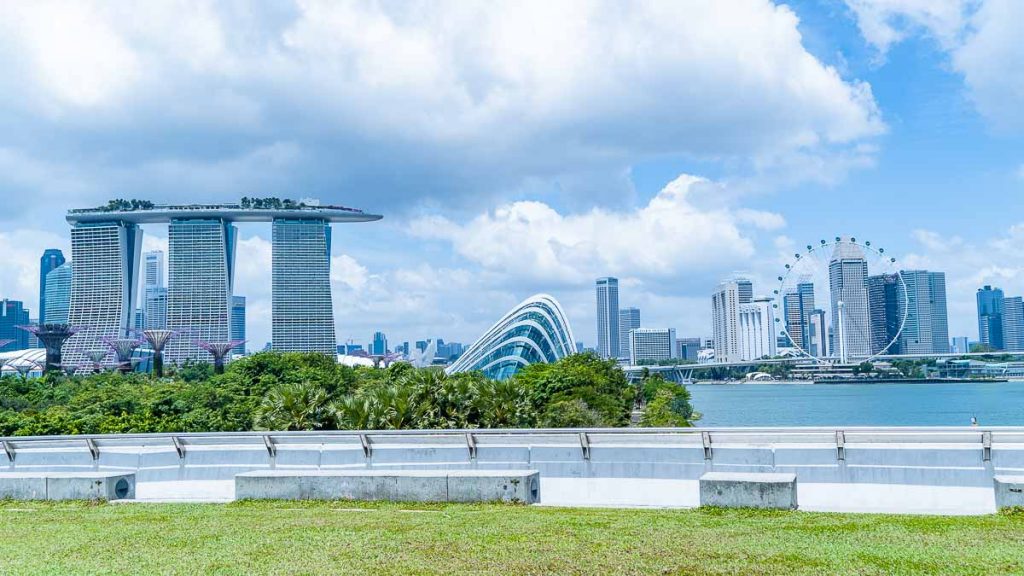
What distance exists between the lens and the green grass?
31.0 ft

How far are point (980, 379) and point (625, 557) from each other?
20715 centimetres

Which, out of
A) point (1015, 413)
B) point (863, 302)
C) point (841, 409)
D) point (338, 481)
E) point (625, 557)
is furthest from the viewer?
point (863, 302)

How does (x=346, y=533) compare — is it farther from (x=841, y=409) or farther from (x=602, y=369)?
(x=841, y=409)

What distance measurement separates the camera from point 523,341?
398ft

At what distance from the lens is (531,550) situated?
10.3 m

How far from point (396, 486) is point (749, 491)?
5.55m

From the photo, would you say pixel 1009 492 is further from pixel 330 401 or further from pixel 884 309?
pixel 884 309

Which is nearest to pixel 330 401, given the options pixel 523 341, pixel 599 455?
pixel 599 455

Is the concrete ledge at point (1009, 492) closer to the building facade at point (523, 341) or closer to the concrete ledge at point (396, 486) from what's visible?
the concrete ledge at point (396, 486)

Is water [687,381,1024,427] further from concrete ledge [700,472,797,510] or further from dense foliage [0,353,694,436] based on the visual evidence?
concrete ledge [700,472,797,510]

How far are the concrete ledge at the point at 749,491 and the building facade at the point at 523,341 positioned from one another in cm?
10218

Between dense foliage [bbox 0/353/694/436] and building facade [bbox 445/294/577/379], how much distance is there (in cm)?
1424

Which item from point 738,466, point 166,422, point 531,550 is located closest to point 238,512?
point 531,550

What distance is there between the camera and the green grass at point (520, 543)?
31.0ft
